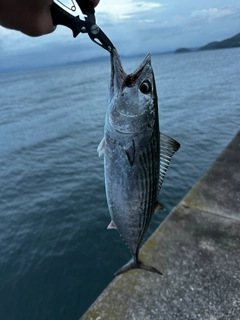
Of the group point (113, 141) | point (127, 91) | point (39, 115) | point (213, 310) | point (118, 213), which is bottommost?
point (39, 115)

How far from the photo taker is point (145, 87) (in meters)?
2.11

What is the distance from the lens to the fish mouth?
6.14 ft

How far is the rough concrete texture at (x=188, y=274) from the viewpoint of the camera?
3906 mm

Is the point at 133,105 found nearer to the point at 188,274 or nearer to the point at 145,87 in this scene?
the point at 145,87

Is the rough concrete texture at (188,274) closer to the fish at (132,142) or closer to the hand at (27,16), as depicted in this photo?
the fish at (132,142)

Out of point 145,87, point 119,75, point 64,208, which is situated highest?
point 119,75

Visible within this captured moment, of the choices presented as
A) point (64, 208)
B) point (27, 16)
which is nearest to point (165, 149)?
point (27, 16)

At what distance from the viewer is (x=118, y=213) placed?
7.66ft

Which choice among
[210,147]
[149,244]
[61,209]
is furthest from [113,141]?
[210,147]

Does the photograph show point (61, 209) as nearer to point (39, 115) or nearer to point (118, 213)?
point (118, 213)

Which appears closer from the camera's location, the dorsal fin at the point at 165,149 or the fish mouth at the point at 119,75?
the fish mouth at the point at 119,75

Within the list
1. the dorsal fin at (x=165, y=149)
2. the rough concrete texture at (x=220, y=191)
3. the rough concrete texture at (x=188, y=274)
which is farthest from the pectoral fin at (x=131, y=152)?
the rough concrete texture at (x=220, y=191)

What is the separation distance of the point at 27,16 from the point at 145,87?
968 mm

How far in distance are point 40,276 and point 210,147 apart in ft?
35.2
